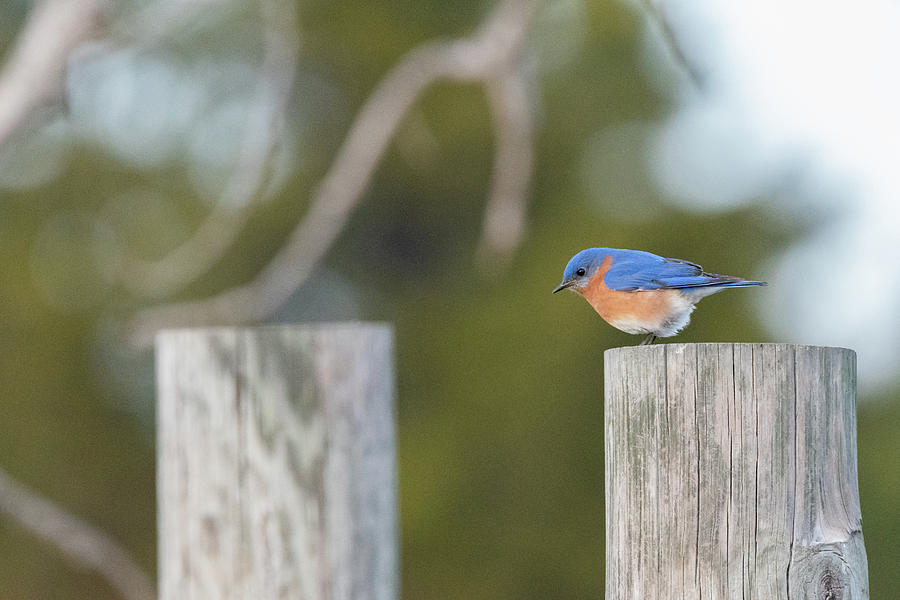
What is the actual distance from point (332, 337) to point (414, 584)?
6138 mm

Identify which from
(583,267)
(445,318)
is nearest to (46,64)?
(583,267)

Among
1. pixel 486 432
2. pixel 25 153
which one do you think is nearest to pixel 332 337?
pixel 486 432

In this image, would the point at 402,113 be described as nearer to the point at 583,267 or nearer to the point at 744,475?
the point at 583,267

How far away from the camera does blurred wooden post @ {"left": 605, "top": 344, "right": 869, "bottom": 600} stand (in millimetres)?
1963

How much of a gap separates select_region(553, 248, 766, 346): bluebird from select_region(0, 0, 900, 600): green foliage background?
4.08m

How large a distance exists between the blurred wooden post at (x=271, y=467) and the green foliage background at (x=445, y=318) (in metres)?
5.24

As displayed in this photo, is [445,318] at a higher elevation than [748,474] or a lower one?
higher

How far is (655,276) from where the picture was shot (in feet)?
12.7

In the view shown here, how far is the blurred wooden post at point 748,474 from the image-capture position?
1963mm

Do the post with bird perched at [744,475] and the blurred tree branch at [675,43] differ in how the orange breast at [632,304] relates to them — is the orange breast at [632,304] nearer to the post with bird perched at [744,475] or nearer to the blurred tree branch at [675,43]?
the blurred tree branch at [675,43]

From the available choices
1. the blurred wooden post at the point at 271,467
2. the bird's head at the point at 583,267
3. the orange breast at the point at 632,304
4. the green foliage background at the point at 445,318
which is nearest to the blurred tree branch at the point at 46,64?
the blurred wooden post at the point at 271,467

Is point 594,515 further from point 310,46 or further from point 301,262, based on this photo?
point 310,46

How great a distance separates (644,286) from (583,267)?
11.0 inches

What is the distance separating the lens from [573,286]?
4.10 metres
